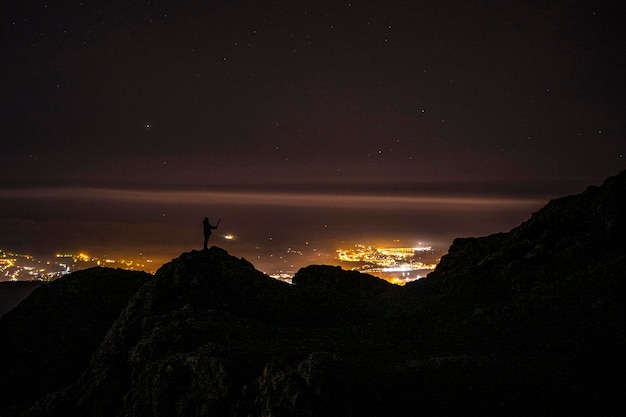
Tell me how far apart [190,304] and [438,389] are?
14265mm

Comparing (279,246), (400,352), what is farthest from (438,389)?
(279,246)

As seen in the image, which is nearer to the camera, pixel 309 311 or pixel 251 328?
pixel 251 328

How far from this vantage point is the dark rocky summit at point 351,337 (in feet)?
36.9

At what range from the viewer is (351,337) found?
16.8 m

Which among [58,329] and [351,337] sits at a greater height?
[351,337]

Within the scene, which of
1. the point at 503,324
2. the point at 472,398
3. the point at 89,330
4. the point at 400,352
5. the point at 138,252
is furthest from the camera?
the point at 138,252

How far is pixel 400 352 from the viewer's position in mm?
14484

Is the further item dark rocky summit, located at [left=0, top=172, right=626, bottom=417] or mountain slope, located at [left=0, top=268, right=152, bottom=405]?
mountain slope, located at [left=0, top=268, right=152, bottom=405]

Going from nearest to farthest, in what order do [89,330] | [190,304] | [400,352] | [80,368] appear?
1. [400,352]
2. [190,304]
3. [80,368]
4. [89,330]

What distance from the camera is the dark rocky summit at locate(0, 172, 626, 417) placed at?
11.2 meters

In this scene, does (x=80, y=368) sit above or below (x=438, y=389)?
below

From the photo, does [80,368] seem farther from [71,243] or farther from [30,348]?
[71,243]

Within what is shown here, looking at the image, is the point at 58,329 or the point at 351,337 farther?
the point at 58,329

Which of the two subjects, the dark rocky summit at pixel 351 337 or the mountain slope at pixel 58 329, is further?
the mountain slope at pixel 58 329
